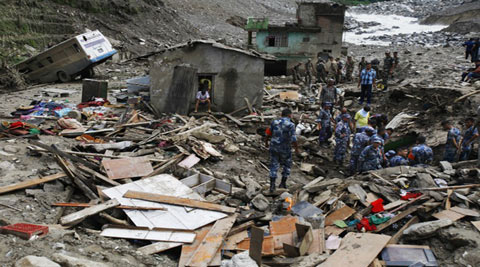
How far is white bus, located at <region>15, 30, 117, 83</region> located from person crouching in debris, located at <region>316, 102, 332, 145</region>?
41.2ft

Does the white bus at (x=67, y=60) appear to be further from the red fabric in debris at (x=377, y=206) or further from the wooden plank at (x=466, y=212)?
the wooden plank at (x=466, y=212)

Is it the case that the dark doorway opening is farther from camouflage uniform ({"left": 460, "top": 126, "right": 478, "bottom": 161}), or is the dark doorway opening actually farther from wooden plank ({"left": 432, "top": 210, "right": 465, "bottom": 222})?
wooden plank ({"left": 432, "top": 210, "right": 465, "bottom": 222})

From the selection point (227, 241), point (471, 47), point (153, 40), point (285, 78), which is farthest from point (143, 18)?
point (227, 241)

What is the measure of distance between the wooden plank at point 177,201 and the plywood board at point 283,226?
2.49ft

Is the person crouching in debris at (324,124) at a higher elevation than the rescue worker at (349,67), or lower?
lower

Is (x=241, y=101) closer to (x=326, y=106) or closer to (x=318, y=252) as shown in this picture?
(x=326, y=106)

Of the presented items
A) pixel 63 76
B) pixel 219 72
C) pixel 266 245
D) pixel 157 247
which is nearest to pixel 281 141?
pixel 266 245

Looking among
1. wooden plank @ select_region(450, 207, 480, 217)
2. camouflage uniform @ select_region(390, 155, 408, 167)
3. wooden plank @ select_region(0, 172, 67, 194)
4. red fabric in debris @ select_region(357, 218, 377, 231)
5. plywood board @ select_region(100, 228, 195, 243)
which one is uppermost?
camouflage uniform @ select_region(390, 155, 408, 167)

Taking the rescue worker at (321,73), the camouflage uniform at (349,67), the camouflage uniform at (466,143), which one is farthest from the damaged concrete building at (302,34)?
the camouflage uniform at (466,143)

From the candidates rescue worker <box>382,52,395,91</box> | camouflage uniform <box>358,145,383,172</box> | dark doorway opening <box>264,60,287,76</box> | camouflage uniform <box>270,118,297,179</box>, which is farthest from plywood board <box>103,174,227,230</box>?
dark doorway opening <box>264,60,287,76</box>

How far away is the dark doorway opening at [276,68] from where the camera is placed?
25156mm

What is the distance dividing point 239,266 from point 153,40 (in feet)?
88.9

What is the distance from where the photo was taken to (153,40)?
29.4 m

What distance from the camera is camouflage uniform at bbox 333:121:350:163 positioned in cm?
1002
